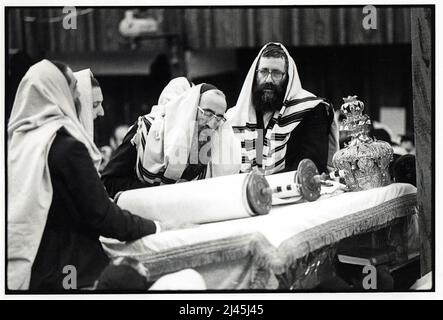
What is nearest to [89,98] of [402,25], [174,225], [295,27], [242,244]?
[174,225]

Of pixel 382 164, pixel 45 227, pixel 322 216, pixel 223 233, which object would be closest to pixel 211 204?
pixel 223 233

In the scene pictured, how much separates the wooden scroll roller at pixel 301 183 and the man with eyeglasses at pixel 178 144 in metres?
0.20

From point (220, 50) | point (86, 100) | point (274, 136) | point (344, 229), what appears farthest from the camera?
point (220, 50)

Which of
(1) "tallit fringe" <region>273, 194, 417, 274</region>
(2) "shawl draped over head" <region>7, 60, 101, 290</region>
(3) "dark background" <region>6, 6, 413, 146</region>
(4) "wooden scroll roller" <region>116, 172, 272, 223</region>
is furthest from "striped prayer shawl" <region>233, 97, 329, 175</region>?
(2) "shawl draped over head" <region>7, 60, 101, 290</region>

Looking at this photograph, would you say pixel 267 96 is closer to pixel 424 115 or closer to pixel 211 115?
pixel 211 115

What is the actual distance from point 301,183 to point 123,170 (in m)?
0.75

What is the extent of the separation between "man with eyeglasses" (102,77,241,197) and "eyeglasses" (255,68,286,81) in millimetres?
224

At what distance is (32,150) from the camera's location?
7.63 ft

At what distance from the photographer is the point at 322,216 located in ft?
8.14

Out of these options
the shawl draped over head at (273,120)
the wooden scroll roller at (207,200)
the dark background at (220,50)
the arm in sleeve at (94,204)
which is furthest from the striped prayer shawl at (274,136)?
the arm in sleeve at (94,204)

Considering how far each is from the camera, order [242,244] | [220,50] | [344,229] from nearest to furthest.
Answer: [242,244]
[344,229]
[220,50]

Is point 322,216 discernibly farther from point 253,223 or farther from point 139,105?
point 139,105

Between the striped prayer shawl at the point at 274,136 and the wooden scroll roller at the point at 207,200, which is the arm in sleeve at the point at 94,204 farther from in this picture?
the striped prayer shawl at the point at 274,136
